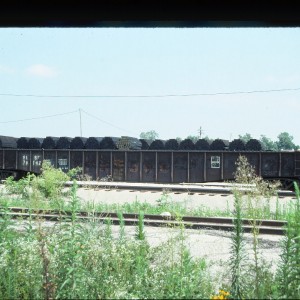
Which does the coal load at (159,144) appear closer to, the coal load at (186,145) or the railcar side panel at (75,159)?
the coal load at (186,145)

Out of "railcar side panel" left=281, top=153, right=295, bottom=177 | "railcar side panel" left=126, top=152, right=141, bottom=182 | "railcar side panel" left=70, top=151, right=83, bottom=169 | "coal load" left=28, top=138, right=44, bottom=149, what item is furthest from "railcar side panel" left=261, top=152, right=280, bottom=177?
"coal load" left=28, top=138, right=44, bottom=149

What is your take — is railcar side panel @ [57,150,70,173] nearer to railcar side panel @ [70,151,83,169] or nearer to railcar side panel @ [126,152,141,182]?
railcar side panel @ [70,151,83,169]

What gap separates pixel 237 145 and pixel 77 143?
30.2 ft

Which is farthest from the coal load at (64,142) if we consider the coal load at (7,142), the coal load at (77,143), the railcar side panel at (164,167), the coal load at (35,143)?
the railcar side panel at (164,167)

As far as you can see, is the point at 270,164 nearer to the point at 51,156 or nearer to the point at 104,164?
the point at 104,164

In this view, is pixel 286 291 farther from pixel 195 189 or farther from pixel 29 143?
pixel 29 143

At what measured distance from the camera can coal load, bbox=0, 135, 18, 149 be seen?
25.8m

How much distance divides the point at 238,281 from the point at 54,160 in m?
19.2

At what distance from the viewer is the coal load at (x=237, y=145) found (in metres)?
20.0

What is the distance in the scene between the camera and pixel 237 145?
20.0m

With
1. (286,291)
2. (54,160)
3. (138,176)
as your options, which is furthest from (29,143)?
(286,291)

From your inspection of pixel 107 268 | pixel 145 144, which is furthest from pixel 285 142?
pixel 107 268

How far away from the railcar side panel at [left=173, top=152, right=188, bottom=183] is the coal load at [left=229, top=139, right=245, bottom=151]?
2.55 m

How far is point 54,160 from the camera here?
21938mm
